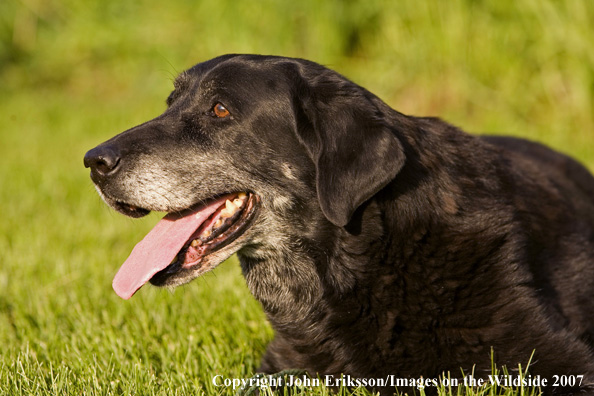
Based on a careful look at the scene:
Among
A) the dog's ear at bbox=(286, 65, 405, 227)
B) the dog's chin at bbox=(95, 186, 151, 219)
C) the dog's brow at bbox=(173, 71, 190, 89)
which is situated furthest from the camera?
the dog's brow at bbox=(173, 71, 190, 89)

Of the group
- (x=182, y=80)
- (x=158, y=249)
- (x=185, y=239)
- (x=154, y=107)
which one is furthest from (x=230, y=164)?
(x=154, y=107)

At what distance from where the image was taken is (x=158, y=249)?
316cm

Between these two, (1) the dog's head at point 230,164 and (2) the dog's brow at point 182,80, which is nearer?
(1) the dog's head at point 230,164

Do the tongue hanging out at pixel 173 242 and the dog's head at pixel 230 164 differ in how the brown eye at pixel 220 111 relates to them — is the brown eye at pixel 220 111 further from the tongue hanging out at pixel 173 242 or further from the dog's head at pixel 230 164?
the tongue hanging out at pixel 173 242

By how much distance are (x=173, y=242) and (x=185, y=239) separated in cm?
6

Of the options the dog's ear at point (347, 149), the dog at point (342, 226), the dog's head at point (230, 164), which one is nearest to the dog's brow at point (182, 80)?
the dog at point (342, 226)

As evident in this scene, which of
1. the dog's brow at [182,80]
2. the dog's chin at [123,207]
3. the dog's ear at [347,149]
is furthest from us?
the dog's brow at [182,80]

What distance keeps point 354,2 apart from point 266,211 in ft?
24.3

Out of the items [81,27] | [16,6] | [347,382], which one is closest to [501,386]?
[347,382]

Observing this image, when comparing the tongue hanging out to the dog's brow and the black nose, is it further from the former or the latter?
the dog's brow

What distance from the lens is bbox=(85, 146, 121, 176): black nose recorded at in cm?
304

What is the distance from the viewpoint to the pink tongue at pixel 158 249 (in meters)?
3.11

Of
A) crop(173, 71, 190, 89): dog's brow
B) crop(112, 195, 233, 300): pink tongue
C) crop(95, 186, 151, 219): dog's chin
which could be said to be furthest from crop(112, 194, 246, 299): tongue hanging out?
crop(173, 71, 190, 89): dog's brow

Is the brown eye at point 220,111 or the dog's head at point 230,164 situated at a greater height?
the brown eye at point 220,111
